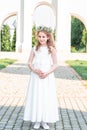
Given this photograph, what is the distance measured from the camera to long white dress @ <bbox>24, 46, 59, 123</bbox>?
716 centimetres

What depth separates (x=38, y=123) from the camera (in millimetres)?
7289

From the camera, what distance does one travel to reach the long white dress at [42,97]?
716cm

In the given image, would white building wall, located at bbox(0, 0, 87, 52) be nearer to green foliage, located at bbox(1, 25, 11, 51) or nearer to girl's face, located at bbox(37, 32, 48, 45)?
green foliage, located at bbox(1, 25, 11, 51)

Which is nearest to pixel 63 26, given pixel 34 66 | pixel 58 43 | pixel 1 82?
pixel 58 43

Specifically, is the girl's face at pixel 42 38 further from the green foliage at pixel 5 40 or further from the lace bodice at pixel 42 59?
the green foliage at pixel 5 40

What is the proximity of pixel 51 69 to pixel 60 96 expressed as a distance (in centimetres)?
454

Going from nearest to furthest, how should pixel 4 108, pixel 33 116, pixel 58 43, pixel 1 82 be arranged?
pixel 33 116, pixel 4 108, pixel 1 82, pixel 58 43

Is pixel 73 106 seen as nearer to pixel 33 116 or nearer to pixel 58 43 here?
pixel 33 116

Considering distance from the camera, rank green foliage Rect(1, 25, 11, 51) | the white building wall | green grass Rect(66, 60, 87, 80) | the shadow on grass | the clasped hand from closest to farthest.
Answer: the clasped hand < the shadow on grass < green grass Rect(66, 60, 87, 80) < the white building wall < green foliage Rect(1, 25, 11, 51)

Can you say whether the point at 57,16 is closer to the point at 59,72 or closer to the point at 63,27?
the point at 63,27

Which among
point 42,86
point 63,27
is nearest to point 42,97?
point 42,86

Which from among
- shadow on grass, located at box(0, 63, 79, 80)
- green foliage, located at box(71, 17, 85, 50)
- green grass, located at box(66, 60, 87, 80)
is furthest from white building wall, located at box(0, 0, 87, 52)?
shadow on grass, located at box(0, 63, 79, 80)

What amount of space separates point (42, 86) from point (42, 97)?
6.4 inches

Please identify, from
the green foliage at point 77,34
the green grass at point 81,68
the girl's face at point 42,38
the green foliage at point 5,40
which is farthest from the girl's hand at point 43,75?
the green foliage at point 77,34
